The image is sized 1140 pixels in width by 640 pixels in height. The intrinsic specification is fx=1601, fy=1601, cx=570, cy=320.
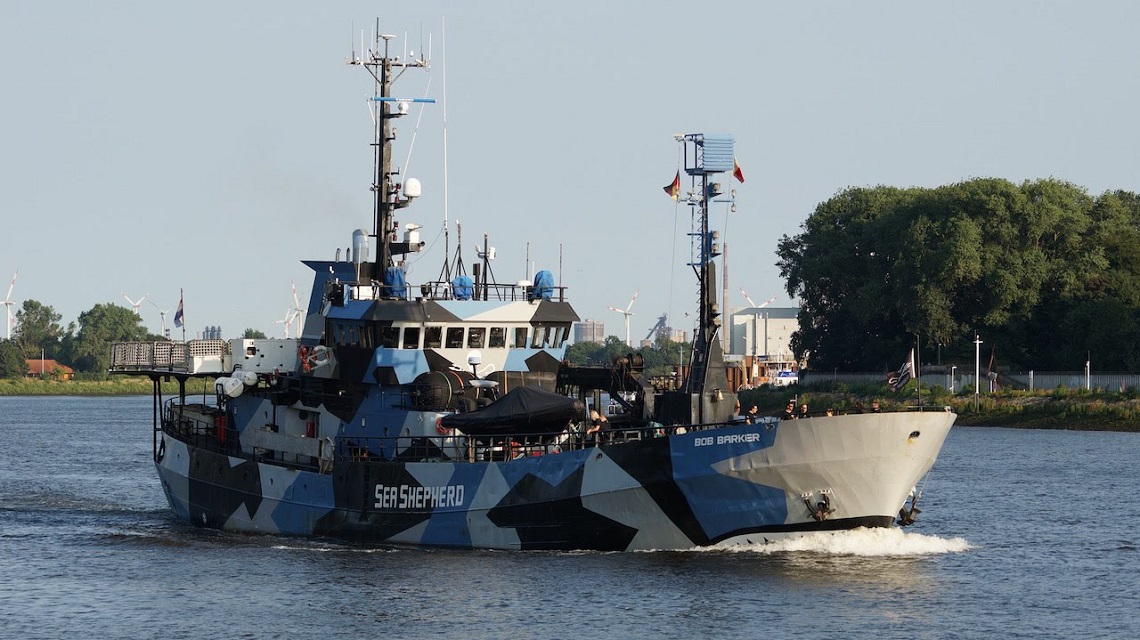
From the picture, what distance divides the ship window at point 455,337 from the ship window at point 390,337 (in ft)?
4.26

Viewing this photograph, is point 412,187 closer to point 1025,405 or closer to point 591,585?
point 591,585

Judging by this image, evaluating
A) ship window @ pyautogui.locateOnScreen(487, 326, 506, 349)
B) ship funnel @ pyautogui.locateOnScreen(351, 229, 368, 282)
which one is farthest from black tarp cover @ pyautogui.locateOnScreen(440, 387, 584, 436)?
ship funnel @ pyautogui.locateOnScreen(351, 229, 368, 282)

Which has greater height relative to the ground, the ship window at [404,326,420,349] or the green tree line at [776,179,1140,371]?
the green tree line at [776,179,1140,371]

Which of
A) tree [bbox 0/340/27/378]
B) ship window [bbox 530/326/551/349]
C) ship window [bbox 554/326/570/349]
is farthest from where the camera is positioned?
tree [bbox 0/340/27/378]

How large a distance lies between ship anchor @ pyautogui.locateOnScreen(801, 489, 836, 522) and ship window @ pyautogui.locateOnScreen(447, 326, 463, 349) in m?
10.6

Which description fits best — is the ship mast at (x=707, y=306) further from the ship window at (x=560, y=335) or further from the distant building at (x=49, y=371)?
the distant building at (x=49, y=371)

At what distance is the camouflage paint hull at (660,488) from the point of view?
33125 mm

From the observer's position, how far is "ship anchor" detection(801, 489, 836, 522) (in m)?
33.6

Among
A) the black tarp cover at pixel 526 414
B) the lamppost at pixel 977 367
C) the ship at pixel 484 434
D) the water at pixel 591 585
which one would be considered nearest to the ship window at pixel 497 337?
the ship at pixel 484 434

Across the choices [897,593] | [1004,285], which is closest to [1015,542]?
[897,593]

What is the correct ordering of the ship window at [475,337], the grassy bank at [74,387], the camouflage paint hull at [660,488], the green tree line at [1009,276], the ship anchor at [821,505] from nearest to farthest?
1. the camouflage paint hull at [660,488]
2. the ship anchor at [821,505]
3. the ship window at [475,337]
4. the green tree line at [1009,276]
5. the grassy bank at [74,387]

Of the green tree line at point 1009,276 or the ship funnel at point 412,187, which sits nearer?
the ship funnel at point 412,187

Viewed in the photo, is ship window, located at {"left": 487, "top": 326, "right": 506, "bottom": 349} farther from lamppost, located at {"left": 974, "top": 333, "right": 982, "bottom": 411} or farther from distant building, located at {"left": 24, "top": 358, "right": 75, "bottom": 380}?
distant building, located at {"left": 24, "top": 358, "right": 75, "bottom": 380}

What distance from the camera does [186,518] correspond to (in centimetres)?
4609
